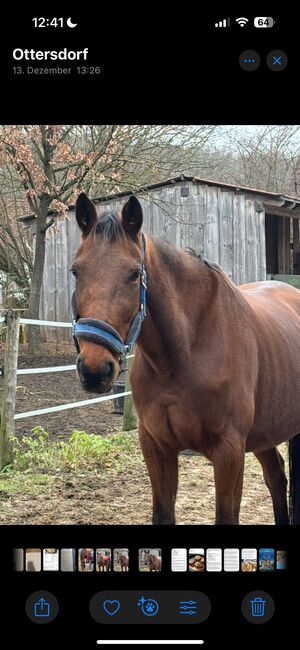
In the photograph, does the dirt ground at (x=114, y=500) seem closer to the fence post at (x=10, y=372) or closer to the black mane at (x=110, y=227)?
the fence post at (x=10, y=372)

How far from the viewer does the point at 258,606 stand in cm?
102

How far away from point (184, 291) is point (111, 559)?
3.52 feet

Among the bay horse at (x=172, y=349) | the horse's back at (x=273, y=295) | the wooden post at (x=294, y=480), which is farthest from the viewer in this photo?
the horse's back at (x=273, y=295)

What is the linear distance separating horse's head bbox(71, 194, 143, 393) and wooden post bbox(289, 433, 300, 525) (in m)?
1.47

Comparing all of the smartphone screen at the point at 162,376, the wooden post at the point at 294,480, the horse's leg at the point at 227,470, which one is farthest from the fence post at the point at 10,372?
the horse's leg at the point at 227,470

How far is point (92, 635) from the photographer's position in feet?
3.31

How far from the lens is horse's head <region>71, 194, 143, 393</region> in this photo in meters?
1.35

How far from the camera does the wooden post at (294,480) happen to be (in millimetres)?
2588

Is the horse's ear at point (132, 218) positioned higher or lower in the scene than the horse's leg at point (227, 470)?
higher

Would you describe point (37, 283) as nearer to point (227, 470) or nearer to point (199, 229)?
point (199, 229)

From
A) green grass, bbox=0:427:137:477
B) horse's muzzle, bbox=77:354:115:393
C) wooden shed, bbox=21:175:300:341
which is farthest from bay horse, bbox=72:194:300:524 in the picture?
wooden shed, bbox=21:175:300:341
